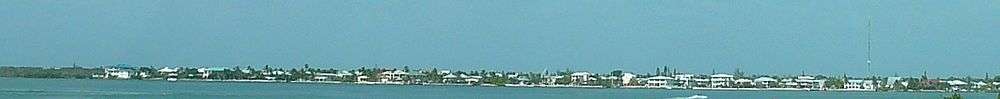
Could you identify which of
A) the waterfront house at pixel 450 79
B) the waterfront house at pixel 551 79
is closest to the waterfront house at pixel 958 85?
the waterfront house at pixel 551 79

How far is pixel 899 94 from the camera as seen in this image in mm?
94562

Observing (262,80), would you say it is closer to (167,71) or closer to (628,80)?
(167,71)

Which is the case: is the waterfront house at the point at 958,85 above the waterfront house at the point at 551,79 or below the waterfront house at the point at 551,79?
below

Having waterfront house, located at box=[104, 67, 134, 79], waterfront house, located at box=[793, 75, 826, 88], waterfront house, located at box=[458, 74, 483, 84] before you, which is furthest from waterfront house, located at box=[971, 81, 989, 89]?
waterfront house, located at box=[104, 67, 134, 79]

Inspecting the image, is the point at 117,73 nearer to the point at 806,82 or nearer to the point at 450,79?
the point at 450,79

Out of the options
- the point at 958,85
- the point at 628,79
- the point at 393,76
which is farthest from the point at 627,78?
the point at 958,85

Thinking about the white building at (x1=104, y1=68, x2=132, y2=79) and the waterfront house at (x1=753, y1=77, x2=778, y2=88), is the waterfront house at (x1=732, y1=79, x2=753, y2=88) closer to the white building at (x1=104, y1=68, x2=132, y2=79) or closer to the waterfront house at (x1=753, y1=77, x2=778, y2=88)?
the waterfront house at (x1=753, y1=77, x2=778, y2=88)

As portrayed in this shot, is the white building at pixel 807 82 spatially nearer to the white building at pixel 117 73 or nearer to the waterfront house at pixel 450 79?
the waterfront house at pixel 450 79

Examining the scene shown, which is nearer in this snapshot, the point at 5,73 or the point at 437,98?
the point at 437,98

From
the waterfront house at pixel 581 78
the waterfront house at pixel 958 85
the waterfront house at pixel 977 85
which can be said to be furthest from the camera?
the waterfront house at pixel 581 78

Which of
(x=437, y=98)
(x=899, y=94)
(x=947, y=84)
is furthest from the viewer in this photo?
(x=899, y=94)

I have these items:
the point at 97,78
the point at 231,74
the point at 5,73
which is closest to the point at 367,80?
the point at 231,74

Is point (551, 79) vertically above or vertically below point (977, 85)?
above

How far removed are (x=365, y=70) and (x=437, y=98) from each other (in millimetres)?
43540
